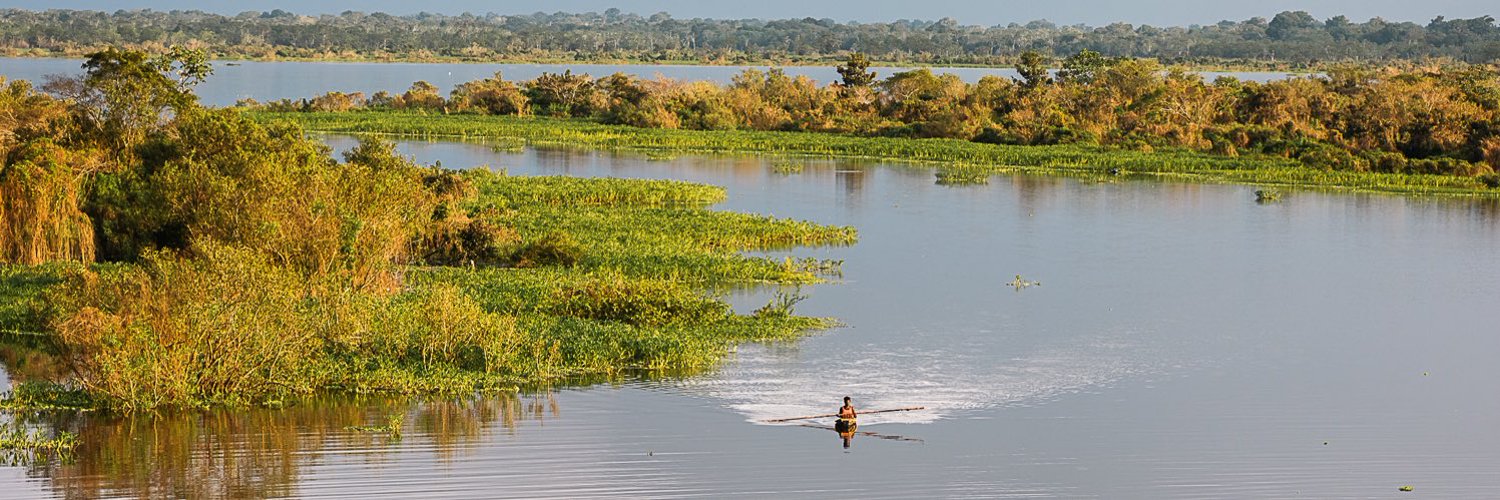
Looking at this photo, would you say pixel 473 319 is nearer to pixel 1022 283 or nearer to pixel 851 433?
pixel 851 433

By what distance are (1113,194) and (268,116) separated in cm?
3742

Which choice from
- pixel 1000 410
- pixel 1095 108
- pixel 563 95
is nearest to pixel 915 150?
pixel 1095 108

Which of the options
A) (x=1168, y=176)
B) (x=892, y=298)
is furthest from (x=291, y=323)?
(x=1168, y=176)

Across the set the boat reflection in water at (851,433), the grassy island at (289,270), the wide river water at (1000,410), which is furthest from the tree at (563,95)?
the boat reflection in water at (851,433)

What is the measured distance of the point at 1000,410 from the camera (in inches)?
872

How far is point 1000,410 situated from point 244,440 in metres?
8.87

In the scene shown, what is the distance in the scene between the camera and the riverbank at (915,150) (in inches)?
2160

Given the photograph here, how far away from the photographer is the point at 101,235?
3050 cm

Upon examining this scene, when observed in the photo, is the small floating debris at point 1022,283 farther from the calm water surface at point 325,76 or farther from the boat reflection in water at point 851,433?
the calm water surface at point 325,76

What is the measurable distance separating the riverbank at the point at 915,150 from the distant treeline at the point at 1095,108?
1777 mm

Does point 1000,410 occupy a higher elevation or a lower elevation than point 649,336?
lower

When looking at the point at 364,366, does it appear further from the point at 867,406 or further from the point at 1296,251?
the point at 1296,251

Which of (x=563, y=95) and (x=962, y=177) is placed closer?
(x=962, y=177)

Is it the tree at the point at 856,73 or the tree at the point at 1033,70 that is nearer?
the tree at the point at 1033,70
